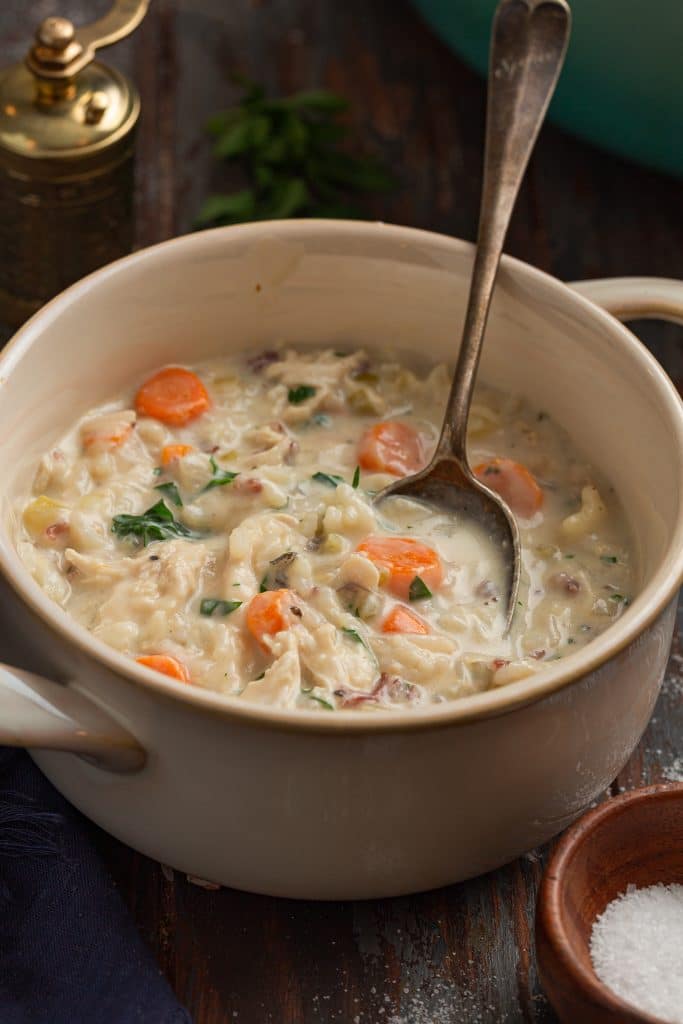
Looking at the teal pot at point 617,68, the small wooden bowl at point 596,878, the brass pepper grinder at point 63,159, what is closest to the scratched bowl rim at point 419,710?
the small wooden bowl at point 596,878

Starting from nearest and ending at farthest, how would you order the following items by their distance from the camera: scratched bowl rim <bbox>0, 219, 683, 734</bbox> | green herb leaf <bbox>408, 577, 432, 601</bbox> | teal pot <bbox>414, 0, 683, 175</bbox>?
scratched bowl rim <bbox>0, 219, 683, 734</bbox>
green herb leaf <bbox>408, 577, 432, 601</bbox>
teal pot <bbox>414, 0, 683, 175</bbox>

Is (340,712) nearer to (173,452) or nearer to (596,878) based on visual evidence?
(596,878)

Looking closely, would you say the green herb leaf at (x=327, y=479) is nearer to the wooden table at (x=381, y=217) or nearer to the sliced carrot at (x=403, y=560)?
the sliced carrot at (x=403, y=560)

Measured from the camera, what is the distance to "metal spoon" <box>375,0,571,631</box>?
8.20 feet

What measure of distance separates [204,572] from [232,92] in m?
1.91

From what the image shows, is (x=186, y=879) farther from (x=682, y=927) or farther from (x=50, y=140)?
(x=50, y=140)

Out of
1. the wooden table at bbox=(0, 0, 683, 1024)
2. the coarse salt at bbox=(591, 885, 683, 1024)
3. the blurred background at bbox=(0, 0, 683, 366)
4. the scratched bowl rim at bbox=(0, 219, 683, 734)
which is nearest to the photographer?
the scratched bowl rim at bbox=(0, 219, 683, 734)

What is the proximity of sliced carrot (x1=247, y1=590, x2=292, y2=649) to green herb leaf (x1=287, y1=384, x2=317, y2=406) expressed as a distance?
1.92 feet

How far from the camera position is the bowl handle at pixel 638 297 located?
8.41ft

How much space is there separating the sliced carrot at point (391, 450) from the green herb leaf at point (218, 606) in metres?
0.46

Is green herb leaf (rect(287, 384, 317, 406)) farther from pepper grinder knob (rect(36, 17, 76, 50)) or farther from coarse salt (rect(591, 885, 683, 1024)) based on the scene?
coarse salt (rect(591, 885, 683, 1024))

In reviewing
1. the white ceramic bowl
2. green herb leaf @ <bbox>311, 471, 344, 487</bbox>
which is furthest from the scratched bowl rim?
green herb leaf @ <bbox>311, 471, 344, 487</bbox>

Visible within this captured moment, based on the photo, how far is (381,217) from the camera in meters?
3.54

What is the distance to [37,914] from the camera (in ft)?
6.87
